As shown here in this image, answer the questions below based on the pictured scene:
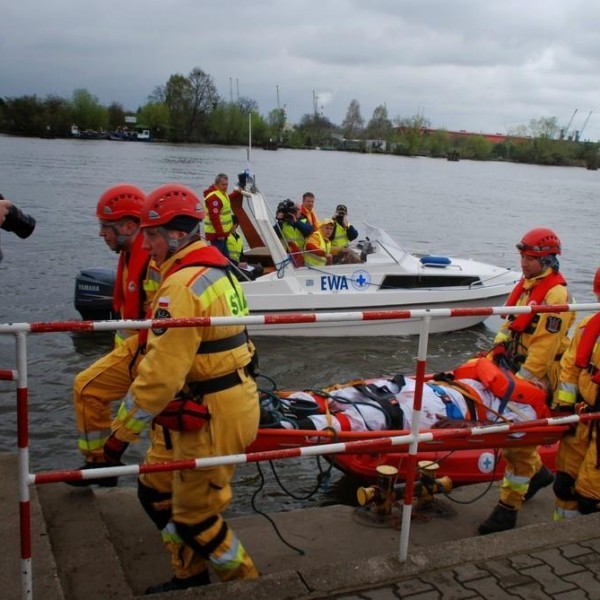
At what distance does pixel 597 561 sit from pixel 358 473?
207 cm

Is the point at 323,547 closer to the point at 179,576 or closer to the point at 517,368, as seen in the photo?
the point at 179,576

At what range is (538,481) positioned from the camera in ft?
14.7

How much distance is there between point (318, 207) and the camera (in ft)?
104

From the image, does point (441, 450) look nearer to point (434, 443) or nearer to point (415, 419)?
point (434, 443)

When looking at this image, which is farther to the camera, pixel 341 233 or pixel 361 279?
pixel 341 233

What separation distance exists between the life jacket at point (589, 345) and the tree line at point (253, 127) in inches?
2024

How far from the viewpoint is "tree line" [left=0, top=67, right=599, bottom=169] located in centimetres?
8550

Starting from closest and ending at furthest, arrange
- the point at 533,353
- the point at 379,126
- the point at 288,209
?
the point at 533,353, the point at 288,209, the point at 379,126

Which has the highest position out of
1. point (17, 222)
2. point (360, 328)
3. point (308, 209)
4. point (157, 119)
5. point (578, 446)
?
point (157, 119)

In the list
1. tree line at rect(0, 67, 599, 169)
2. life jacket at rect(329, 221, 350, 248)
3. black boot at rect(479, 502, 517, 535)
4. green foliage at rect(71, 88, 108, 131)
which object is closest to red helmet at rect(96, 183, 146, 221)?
black boot at rect(479, 502, 517, 535)

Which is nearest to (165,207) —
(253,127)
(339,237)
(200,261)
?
(200,261)

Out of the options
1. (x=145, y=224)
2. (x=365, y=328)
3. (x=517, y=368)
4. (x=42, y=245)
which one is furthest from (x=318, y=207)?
(x=145, y=224)

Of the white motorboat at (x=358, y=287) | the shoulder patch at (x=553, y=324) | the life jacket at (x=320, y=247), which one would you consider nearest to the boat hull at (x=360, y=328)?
→ the white motorboat at (x=358, y=287)

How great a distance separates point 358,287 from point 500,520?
6.52 m
